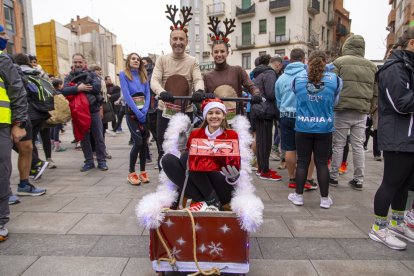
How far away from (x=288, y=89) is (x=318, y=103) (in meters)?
1.01

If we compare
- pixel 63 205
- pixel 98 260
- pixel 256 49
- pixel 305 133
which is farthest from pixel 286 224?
pixel 256 49

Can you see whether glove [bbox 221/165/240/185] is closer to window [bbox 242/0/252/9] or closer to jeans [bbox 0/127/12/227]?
jeans [bbox 0/127/12/227]

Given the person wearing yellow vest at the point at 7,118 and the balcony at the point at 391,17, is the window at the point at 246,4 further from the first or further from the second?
the person wearing yellow vest at the point at 7,118

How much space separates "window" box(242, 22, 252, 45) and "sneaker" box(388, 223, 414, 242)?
3480 centimetres

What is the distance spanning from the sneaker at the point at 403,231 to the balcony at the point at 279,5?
111 ft

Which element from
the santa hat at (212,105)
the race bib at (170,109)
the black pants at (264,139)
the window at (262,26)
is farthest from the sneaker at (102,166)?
the window at (262,26)

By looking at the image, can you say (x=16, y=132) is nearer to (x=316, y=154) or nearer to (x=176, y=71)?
(x=176, y=71)

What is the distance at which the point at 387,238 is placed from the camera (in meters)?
2.97

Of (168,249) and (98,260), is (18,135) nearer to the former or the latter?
(98,260)

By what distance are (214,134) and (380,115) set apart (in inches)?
63.2

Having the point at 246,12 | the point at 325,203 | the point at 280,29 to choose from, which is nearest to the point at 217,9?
the point at 246,12

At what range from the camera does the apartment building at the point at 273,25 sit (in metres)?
33.1

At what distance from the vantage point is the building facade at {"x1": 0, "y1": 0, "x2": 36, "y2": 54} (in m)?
23.4

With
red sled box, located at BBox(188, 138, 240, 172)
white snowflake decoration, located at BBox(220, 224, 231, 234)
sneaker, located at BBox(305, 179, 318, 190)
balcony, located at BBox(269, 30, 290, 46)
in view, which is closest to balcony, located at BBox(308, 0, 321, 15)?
balcony, located at BBox(269, 30, 290, 46)
